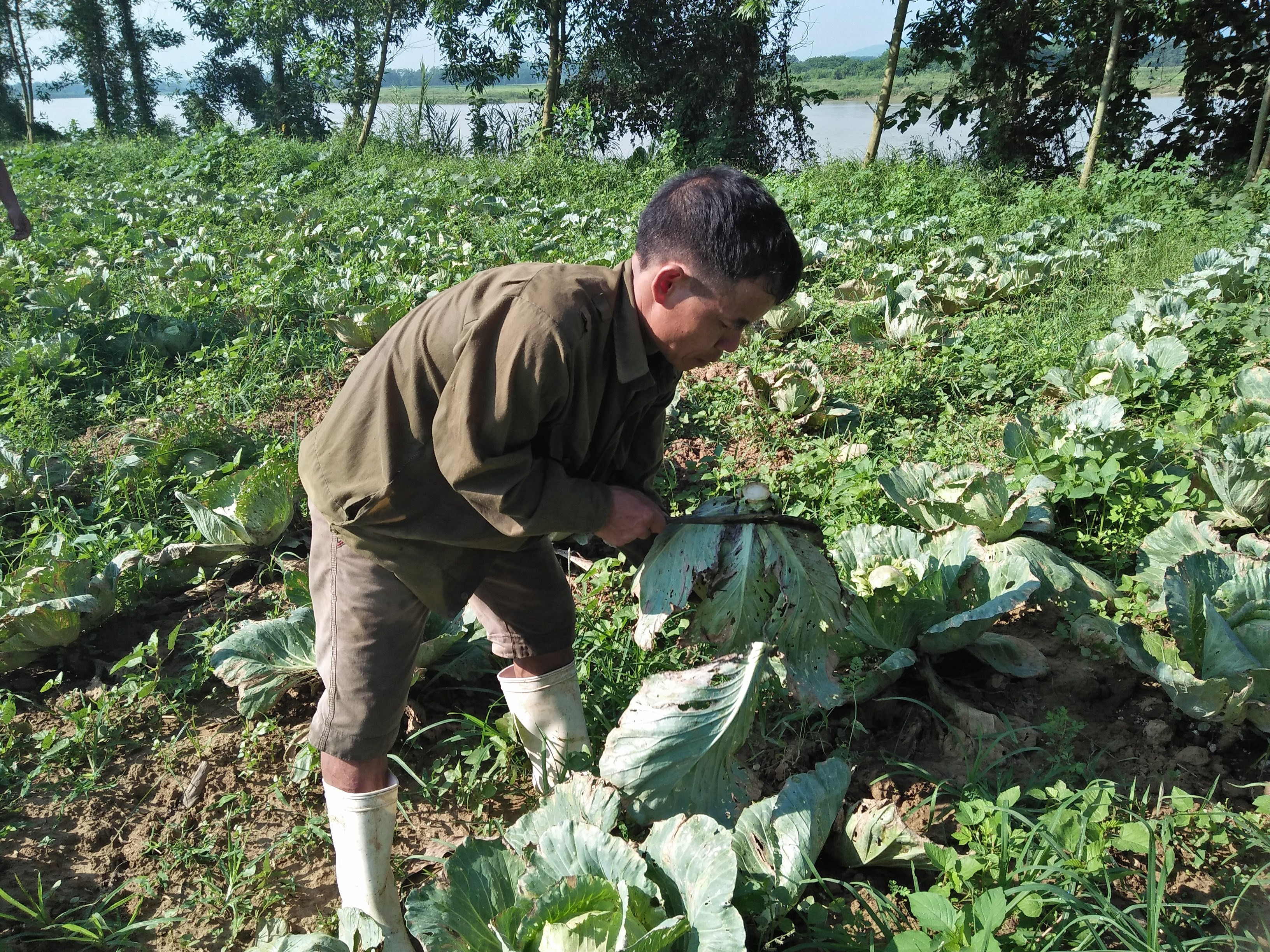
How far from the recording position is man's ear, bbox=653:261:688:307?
175 cm

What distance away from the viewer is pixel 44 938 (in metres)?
2.03

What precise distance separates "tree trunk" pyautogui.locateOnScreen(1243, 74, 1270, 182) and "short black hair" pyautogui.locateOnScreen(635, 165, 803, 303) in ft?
38.3

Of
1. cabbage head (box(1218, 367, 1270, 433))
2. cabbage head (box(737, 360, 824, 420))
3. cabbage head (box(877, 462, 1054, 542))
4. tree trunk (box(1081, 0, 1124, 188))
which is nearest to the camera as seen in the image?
cabbage head (box(877, 462, 1054, 542))

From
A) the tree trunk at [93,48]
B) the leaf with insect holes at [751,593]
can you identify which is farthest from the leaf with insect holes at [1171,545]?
the tree trunk at [93,48]

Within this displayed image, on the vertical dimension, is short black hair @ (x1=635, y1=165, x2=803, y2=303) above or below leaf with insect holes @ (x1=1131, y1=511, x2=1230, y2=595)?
above

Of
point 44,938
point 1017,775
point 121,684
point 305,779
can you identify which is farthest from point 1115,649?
point 121,684

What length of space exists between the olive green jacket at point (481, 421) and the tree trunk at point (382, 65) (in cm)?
1859

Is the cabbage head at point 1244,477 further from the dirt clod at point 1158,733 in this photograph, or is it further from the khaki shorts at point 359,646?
the khaki shorts at point 359,646

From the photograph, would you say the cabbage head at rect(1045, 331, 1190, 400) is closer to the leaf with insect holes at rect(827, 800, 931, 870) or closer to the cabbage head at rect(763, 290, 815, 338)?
the cabbage head at rect(763, 290, 815, 338)

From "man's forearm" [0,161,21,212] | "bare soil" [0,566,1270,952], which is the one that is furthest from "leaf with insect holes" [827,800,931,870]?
"man's forearm" [0,161,21,212]

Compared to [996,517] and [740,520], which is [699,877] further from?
[996,517]

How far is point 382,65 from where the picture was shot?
62.1 ft

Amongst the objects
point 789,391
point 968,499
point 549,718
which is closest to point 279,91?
point 789,391

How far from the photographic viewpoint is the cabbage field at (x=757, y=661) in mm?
1831
